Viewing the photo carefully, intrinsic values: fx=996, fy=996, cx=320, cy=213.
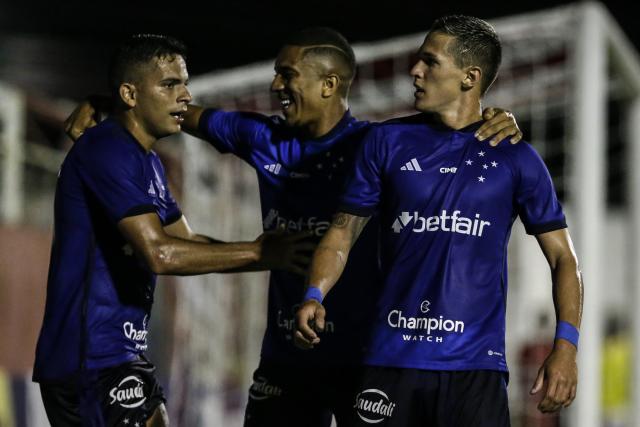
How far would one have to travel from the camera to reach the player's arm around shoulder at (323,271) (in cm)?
321

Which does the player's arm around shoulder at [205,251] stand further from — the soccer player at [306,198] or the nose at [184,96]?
the nose at [184,96]

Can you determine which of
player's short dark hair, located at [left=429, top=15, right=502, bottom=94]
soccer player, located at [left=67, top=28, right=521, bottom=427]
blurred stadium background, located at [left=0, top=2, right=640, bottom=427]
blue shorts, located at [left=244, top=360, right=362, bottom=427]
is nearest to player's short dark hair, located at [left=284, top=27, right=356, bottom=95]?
soccer player, located at [left=67, top=28, right=521, bottom=427]

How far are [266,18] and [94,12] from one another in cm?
261

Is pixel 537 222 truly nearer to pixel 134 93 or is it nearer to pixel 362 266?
pixel 362 266

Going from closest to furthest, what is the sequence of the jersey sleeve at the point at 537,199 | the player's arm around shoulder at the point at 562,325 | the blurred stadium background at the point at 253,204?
the player's arm around shoulder at the point at 562,325 → the jersey sleeve at the point at 537,199 → the blurred stadium background at the point at 253,204

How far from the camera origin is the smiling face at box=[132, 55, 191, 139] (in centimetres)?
379

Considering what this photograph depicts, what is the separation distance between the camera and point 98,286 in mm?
3574

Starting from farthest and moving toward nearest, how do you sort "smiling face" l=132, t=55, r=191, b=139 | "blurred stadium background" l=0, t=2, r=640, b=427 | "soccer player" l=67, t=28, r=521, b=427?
"blurred stadium background" l=0, t=2, r=640, b=427, "soccer player" l=67, t=28, r=521, b=427, "smiling face" l=132, t=55, r=191, b=139

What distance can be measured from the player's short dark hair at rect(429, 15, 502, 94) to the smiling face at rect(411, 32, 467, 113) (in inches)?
0.9

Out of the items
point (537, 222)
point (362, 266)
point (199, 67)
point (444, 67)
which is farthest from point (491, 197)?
point (199, 67)

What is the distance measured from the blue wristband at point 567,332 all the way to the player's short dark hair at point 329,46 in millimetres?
1487

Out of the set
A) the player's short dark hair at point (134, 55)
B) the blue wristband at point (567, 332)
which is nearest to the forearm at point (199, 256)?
the player's short dark hair at point (134, 55)

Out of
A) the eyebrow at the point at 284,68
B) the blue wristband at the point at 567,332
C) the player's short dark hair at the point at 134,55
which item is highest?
the eyebrow at the point at 284,68

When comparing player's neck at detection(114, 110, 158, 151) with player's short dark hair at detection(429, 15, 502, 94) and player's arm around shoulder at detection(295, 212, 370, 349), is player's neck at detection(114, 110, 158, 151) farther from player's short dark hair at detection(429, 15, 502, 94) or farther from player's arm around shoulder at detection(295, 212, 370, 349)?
player's short dark hair at detection(429, 15, 502, 94)
